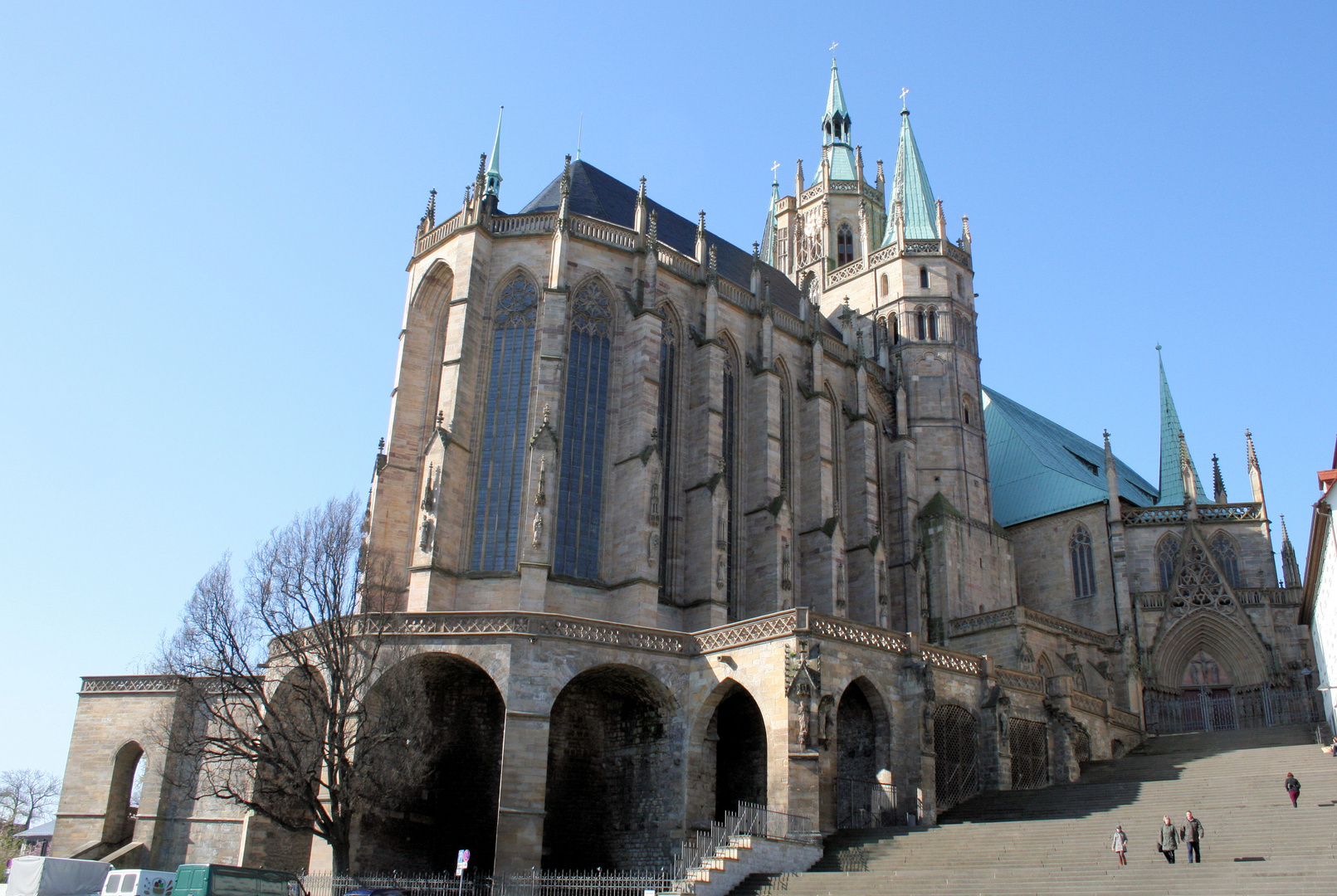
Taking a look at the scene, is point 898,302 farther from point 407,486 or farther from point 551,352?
point 407,486

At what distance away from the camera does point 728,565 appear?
106 ft

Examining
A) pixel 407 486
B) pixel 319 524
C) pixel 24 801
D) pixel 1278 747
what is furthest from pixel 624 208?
pixel 24 801

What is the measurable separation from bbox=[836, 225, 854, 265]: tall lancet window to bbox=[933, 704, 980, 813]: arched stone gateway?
31.2 meters

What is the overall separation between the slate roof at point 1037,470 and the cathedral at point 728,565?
22cm

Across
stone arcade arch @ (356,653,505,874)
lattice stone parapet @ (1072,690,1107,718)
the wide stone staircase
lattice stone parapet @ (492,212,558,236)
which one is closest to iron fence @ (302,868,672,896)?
stone arcade arch @ (356,653,505,874)

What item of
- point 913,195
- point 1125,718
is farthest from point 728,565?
point 913,195

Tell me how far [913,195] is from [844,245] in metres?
6.69

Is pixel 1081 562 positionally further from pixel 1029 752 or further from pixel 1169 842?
pixel 1169 842

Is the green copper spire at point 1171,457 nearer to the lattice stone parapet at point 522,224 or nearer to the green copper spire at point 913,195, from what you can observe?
the green copper spire at point 913,195

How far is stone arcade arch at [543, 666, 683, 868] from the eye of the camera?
2397 centimetres

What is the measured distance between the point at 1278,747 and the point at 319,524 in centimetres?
2319

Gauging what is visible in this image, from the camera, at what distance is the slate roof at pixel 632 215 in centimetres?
3544

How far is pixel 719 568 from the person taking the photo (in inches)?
1172

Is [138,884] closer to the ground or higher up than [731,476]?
closer to the ground
